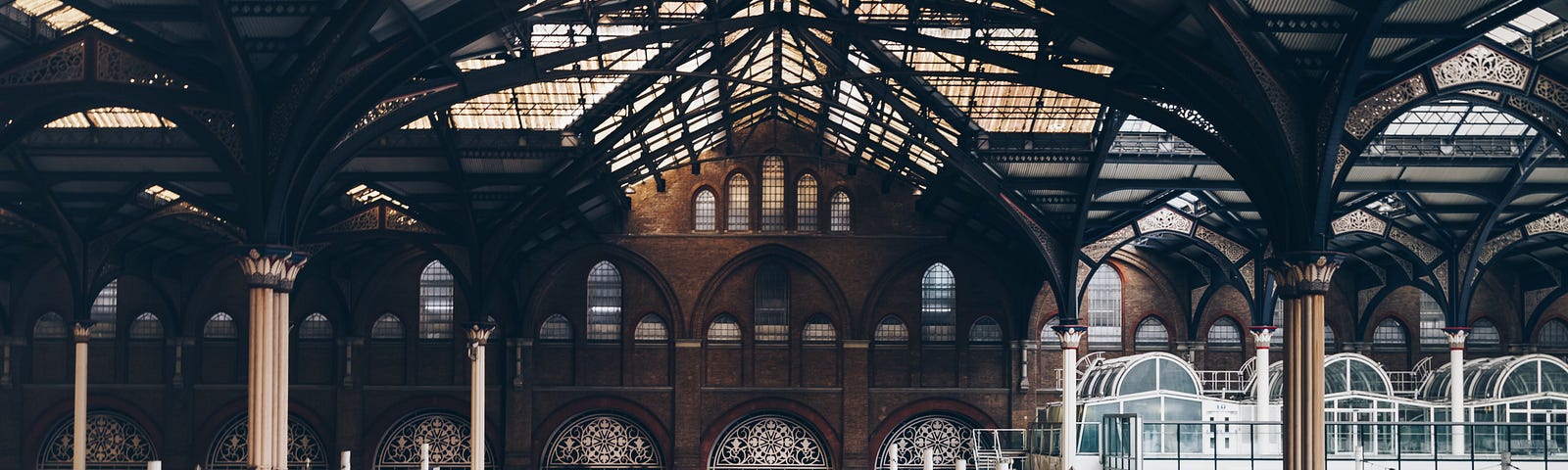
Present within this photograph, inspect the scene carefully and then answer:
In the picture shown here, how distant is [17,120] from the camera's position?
77.3ft

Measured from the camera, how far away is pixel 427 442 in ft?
154

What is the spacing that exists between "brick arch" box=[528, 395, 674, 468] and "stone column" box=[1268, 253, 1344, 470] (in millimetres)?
26739

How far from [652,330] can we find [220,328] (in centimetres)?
1329

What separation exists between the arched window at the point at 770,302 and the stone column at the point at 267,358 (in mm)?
23446

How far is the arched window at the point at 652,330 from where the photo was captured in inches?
1842

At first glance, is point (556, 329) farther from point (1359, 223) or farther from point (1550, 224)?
point (1550, 224)

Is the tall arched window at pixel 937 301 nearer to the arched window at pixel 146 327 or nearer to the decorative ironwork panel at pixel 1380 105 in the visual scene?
the arched window at pixel 146 327

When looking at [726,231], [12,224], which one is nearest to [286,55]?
[12,224]

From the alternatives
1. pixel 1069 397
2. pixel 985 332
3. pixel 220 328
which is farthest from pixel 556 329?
pixel 1069 397

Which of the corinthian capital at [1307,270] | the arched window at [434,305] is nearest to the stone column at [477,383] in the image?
the arched window at [434,305]

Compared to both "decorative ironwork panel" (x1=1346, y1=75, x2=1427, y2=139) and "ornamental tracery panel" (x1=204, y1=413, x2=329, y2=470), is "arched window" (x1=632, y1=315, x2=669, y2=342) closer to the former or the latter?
"ornamental tracery panel" (x1=204, y1=413, x2=329, y2=470)

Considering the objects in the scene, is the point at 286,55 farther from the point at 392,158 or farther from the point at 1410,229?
the point at 1410,229

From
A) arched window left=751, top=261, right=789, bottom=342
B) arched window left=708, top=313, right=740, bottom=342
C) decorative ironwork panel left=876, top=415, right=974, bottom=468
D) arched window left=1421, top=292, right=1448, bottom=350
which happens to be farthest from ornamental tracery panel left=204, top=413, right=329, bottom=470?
arched window left=1421, top=292, right=1448, bottom=350

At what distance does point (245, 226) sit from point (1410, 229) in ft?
100
